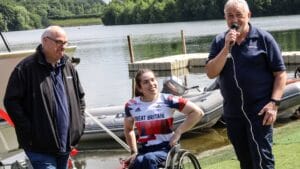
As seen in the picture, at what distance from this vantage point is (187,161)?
15.6ft

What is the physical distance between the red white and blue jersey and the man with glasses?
1.90ft

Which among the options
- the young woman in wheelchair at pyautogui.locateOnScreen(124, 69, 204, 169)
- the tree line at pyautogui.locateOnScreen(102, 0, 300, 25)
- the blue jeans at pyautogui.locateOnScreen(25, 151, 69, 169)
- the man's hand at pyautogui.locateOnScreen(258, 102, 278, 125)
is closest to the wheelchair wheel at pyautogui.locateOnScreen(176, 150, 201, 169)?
the young woman in wheelchair at pyautogui.locateOnScreen(124, 69, 204, 169)

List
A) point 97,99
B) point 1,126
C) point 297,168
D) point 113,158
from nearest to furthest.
Answer: point 297,168
point 1,126
point 113,158
point 97,99

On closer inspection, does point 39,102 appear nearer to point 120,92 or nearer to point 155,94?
point 155,94

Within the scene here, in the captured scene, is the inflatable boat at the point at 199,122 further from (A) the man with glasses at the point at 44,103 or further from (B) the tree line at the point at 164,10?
(B) the tree line at the point at 164,10

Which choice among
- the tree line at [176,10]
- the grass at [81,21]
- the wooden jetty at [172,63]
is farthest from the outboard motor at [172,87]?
the grass at [81,21]

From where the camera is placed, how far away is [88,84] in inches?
914

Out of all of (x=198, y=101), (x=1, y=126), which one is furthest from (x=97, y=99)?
(x=1, y=126)

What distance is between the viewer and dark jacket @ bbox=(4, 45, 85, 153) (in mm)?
3885

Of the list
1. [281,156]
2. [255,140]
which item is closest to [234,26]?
[255,140]

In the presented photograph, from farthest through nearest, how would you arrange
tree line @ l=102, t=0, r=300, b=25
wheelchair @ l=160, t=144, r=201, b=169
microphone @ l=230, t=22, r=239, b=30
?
tree line @ l=102, t=0, r=300, b=25, wheelchair @ l=160, t=144, r=201, b=169, microphone @ l=230, t=22, r=239, b=30

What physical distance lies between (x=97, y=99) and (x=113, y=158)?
8736mm

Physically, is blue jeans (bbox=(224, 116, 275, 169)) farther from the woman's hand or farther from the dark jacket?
the dark jacket

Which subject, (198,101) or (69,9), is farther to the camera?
(69,9)
